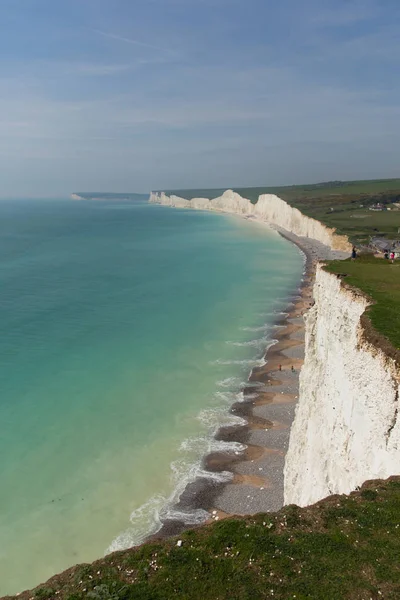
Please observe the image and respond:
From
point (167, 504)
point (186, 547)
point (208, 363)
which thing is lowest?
point (167, 504)

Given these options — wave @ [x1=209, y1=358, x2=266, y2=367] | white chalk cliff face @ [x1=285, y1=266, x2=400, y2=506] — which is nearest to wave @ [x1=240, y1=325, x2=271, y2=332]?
wave @ [x1=209, y1=358, x2=266, y2=367]

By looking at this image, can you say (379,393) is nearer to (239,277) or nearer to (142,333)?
(142,333)

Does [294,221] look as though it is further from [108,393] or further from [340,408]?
[340,408]

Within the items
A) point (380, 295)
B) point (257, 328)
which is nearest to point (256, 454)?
point (380, 295)

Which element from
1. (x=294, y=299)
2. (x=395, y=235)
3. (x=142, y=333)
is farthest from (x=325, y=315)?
(x=395, y=235)

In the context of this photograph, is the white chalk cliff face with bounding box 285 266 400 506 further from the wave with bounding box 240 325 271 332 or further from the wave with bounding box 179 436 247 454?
the wave with bounding box 240 325 271 332

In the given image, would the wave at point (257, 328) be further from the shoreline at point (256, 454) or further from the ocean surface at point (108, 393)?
the shoreline at point (256, 454)
